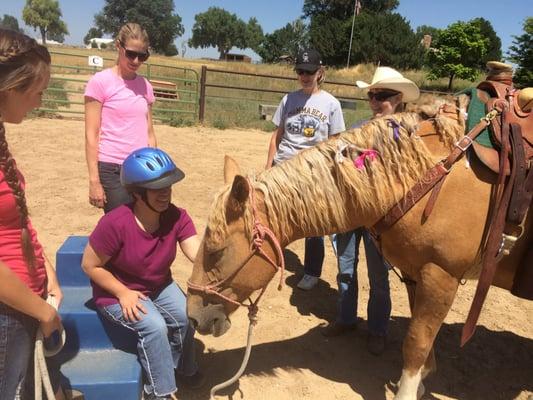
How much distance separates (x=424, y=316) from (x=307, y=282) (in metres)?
1.81

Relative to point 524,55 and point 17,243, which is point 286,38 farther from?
point 17,243

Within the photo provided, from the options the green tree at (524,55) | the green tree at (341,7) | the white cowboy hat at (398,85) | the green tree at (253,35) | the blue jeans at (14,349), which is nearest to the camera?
the blue jeans at (14,349)

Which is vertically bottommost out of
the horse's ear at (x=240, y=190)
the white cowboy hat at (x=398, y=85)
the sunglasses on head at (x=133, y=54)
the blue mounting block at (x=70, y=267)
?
the blue mounting block at (x=70, y=267)

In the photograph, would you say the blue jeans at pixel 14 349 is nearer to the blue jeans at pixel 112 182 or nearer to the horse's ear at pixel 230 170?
the horse's ear at pixel 230 170

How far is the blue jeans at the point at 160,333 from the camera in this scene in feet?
7.00

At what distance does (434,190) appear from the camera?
1862mm

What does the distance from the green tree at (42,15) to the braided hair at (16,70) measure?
10017 centimetres

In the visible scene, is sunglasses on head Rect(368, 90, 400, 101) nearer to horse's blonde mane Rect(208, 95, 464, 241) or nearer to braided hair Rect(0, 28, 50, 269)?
horse's blonde mane Rect(208, 95, 464, 241)

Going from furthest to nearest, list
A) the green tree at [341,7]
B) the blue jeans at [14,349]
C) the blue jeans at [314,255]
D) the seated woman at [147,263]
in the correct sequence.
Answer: the green tree at [341,7]
the blue jeans at [314,255]
the seated woman at [147,263]
the blue jeans at [14,349]

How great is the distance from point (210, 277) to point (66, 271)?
128 cm

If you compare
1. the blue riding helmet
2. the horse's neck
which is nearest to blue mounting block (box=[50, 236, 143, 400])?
the blue riding helmet

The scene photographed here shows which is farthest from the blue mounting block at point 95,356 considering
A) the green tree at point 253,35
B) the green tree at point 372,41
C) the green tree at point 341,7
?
the green tree at point 253,35

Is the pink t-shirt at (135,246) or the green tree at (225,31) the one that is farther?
the green tree at (225,31)

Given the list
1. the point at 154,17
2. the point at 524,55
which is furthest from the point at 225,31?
the point at 524,55
